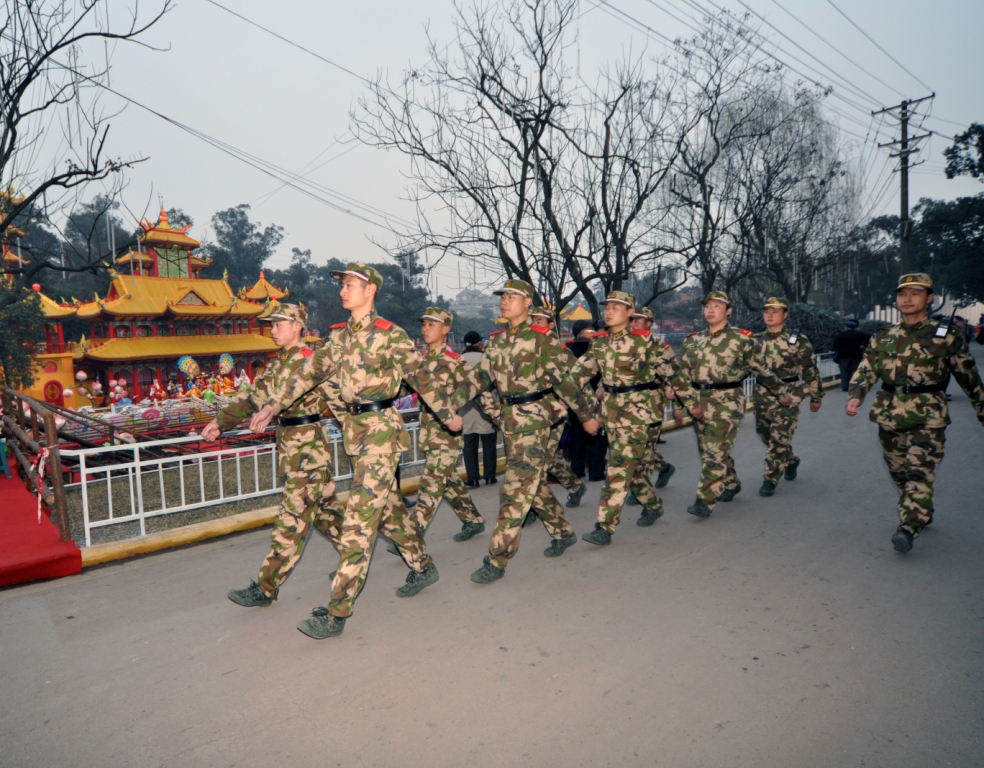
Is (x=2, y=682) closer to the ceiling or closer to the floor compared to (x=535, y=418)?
closer to the floor

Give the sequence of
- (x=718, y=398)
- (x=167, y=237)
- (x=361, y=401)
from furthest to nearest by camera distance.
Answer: (x=167, y=237)
(x=718, y=398)
(x=361, y=401)

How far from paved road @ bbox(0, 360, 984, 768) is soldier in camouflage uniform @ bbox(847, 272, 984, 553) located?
42 cm

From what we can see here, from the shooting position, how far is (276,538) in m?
4.08

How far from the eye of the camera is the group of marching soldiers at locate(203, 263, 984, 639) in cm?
388

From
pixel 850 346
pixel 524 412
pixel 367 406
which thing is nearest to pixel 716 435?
pixel 524 412

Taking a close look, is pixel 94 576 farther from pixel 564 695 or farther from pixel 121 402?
pixel 121 402

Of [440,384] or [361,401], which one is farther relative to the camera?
[440,384]

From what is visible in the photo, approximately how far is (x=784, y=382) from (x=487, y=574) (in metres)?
4.48

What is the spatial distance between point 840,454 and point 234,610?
24.5 feet

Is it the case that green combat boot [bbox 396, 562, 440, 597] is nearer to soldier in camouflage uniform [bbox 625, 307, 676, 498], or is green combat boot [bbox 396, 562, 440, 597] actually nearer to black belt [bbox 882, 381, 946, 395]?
soldier in camouflage uniform [bbox 625, 307, 676, 498]

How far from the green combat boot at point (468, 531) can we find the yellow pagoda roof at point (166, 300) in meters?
28.8

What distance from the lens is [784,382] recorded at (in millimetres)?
7297

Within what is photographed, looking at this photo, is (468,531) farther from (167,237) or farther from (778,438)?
(167,237)

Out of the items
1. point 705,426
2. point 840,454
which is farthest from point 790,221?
point 705,426
